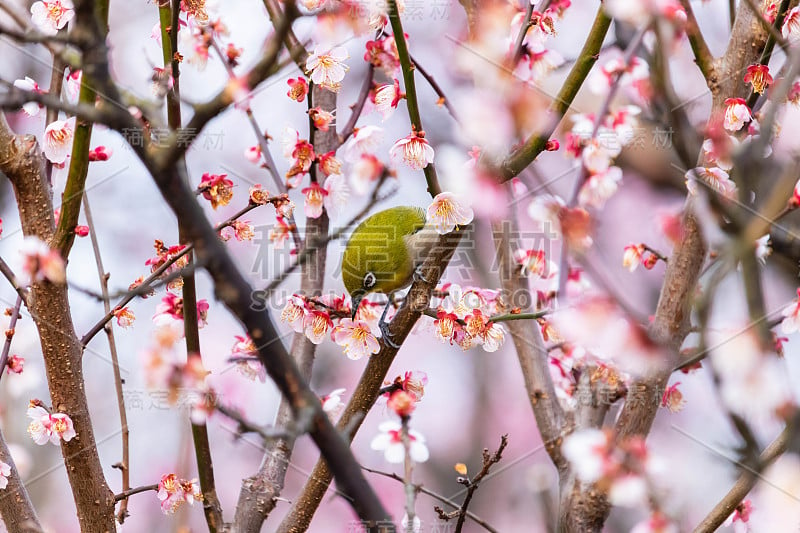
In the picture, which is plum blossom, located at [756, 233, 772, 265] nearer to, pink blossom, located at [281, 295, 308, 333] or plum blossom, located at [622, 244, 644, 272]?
plum blossom, located at [622, 244, 644, 272]

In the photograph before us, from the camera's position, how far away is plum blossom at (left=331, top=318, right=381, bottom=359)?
2.49m

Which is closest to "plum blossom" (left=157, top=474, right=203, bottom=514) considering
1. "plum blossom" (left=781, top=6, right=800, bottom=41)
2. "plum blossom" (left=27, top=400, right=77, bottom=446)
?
"plum blossom" (left=27, top=400, right=77, bottom=446)

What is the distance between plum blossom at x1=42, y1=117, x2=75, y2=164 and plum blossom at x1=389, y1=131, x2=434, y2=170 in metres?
0.97

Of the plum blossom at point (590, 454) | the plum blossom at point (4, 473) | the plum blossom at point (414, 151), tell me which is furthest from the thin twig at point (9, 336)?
the plum blossom at point (590, 454)

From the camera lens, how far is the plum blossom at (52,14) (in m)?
2.50

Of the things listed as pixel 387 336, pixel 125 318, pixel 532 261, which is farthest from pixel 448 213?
pixel 125 318

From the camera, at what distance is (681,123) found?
10.5ft

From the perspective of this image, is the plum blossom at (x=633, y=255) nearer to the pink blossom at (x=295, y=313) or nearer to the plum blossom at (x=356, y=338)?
the plum blossom at (x=356, y=338)

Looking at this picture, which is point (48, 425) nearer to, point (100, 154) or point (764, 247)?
point (100, 154)

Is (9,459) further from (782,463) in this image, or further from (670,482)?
(782,463)

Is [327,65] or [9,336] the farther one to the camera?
[327,65]

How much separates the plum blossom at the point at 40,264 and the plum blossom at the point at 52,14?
80 centimetres

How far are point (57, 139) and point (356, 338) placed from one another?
1096 mm

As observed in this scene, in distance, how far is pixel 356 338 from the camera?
8.25 feet
